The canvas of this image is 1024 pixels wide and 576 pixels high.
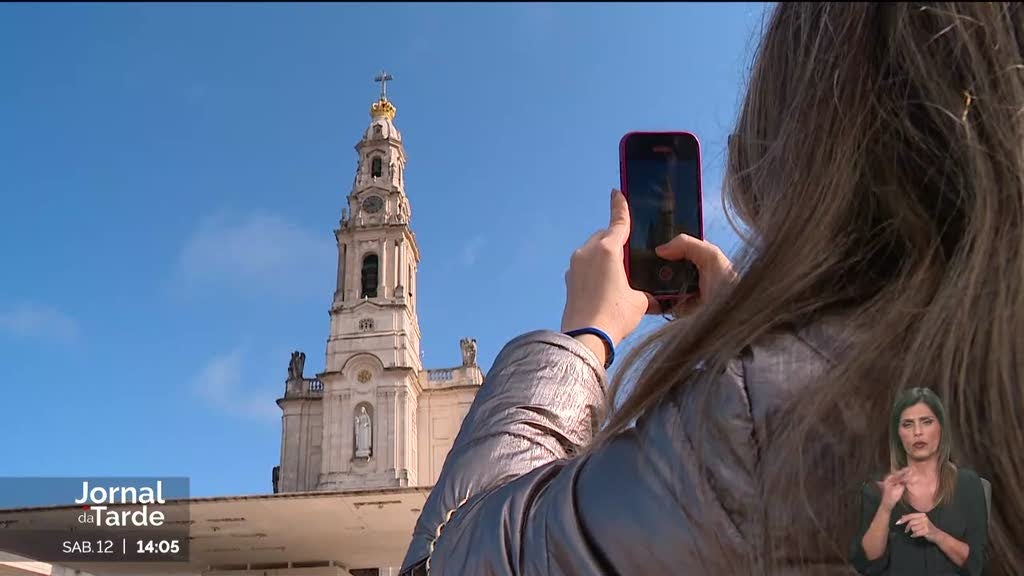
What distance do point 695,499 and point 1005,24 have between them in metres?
0.49

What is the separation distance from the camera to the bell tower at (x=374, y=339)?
32.6 m

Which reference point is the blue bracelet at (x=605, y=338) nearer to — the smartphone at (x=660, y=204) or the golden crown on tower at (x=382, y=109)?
the smartphone at (x=660, y=204)

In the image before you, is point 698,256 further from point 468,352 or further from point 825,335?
point 468,352

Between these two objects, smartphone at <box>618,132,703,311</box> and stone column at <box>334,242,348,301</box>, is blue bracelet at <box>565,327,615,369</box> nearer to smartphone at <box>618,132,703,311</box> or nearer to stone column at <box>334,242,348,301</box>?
smartphone at <box>618,132,703,311</box>

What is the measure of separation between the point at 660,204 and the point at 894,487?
830 millimetres

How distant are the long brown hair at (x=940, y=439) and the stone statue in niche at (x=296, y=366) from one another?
36.3 meters

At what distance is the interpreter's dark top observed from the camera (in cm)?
62

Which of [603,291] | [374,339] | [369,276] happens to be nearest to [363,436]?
[374,339]

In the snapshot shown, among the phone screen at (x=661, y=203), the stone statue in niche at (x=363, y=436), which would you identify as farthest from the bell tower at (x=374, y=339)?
the phone screen at (x=661, y=203)

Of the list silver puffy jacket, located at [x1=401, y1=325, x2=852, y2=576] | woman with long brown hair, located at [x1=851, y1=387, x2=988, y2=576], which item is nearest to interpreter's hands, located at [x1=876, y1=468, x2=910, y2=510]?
woman with long brown hair, located at [x1=851, y1=387, x2=988, y2=576]

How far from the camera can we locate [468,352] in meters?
37.1

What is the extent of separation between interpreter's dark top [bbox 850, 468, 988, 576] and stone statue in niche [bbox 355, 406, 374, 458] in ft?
108

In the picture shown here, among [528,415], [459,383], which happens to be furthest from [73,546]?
[528,415]

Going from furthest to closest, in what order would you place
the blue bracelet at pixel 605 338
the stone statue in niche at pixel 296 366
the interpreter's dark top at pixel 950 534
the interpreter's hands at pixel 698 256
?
1. the stone statue in niche at pixel 296 366
2. the interpreter's hands at pixel 698 256
3. the blue bracelet at pixel 605 338
4. the interpreter's dark top at pixel 950 534
